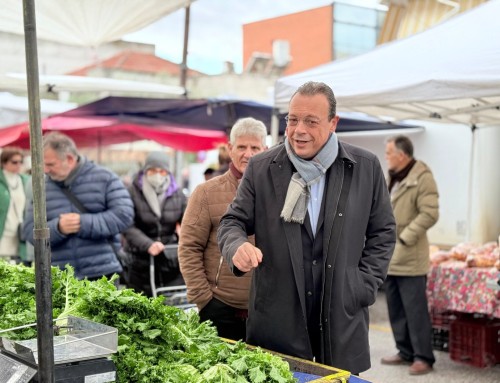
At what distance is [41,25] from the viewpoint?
5.43 meters

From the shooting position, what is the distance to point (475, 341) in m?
6.82

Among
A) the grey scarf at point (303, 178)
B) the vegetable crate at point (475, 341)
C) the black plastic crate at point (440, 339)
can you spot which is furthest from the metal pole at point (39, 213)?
the black plastic crate at point (440, 339)

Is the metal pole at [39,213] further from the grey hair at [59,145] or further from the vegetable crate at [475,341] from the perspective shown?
the vegetable crate at [475,341]

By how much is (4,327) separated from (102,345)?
2.38 feet

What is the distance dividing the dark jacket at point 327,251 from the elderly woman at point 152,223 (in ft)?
12.2

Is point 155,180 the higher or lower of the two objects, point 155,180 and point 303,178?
the lower

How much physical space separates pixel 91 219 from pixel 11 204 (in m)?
3.38

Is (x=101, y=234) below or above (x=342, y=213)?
below

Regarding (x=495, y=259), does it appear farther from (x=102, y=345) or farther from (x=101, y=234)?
(x=102, y=345)

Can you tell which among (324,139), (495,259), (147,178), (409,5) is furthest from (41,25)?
(409,5)

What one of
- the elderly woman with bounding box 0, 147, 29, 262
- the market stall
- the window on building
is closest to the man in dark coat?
the market stall

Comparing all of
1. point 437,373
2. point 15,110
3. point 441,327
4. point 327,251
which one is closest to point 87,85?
point 15,110

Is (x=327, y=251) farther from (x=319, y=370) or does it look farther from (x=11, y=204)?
(x=11, y=204)

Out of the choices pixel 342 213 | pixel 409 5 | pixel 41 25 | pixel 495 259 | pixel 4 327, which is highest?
pixel 409 5
